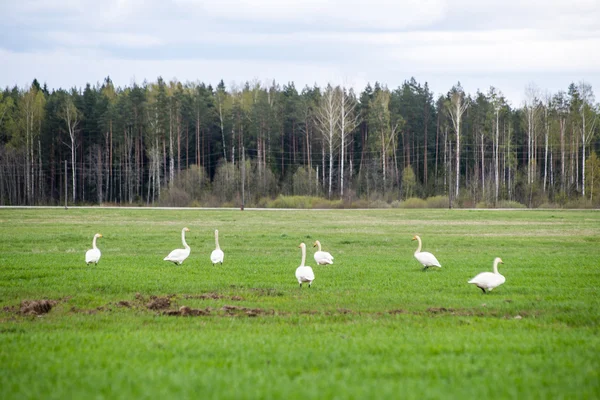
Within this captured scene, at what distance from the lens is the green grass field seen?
25.0 ft

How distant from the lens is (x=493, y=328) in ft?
38.5

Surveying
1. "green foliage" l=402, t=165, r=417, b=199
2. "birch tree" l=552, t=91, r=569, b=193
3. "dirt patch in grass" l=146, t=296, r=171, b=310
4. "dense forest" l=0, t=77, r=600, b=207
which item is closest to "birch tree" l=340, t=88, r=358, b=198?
"dense forest" l=0, t=77, r=600, b=207

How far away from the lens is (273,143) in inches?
4311

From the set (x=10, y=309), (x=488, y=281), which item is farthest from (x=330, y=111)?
(x=10, y=309)

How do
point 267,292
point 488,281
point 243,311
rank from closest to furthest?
point 243,311 → point 488,281 → point 267,292

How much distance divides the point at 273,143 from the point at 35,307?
316ft

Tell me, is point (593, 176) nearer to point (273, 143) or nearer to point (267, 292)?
point (273, 143)

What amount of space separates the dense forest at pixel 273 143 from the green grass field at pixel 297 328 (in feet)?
238

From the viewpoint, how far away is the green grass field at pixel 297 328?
7609 mm

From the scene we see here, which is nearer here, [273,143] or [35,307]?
[35,307]

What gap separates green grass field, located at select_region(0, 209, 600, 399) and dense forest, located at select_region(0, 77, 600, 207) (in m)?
72.5

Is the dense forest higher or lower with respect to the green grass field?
higher

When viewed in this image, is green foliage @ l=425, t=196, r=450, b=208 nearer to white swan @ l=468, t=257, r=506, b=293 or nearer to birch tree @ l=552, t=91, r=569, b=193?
birch tree @ l=552, t=91, r=569, b=193

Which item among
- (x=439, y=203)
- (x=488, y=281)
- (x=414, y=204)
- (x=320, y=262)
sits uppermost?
(x=488, y=281)
